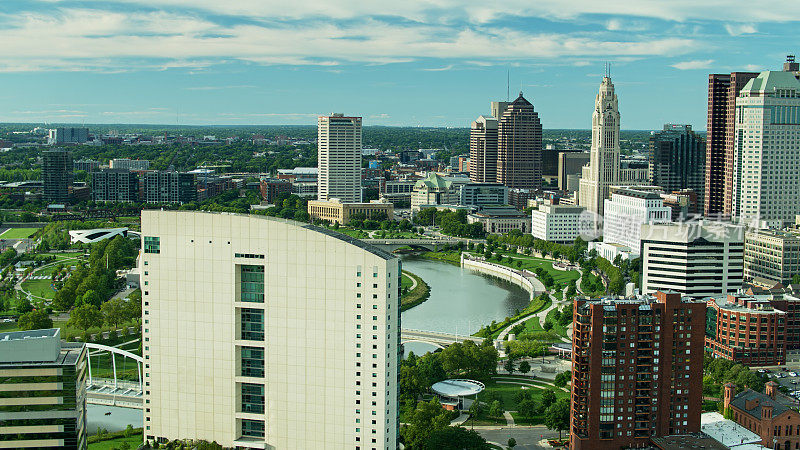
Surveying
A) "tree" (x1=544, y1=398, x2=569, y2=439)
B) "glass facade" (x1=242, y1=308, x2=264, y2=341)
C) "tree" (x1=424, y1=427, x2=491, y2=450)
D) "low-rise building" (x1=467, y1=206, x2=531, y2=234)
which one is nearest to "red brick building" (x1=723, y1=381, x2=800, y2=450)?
"tree" (x1=544, y1=398, x2=569, y2=439)

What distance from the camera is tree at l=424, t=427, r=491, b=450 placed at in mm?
29172

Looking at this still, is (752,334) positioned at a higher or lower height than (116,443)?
higher

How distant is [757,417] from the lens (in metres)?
31.5

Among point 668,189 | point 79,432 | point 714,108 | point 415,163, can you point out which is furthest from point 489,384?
point 415,163

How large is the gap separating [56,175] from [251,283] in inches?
3028

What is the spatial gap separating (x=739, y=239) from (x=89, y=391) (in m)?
31.4

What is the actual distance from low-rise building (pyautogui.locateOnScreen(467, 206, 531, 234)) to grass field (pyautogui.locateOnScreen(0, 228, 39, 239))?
3897cm

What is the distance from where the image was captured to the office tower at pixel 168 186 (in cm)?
10369

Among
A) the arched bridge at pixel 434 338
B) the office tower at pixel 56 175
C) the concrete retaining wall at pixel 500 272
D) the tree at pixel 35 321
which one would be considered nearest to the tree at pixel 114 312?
the tree at pixel 35 321

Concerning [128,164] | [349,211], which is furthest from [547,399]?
[128,164]

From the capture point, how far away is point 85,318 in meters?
45.8

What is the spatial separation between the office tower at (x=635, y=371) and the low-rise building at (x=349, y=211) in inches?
2459

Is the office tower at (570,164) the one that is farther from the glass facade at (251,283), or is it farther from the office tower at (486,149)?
the glass facade at (251,283)

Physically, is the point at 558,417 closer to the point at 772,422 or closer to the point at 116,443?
the point at 772,422
